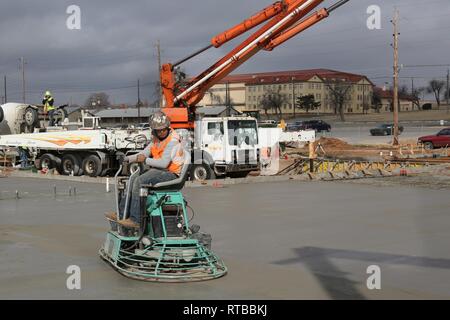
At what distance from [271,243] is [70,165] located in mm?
17683

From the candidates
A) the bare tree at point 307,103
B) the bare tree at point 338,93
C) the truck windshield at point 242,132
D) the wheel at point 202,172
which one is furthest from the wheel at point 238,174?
the bare tree at point 307,103

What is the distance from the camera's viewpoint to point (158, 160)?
29.4 feet

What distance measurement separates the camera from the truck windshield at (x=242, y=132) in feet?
80.9

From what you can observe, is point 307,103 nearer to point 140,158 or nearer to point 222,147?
point 222,147

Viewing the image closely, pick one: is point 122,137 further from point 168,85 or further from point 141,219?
point 141,219

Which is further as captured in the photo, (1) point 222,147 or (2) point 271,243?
(1) point 222,147

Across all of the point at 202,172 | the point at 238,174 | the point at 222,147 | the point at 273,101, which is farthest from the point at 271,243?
the point at 273,101

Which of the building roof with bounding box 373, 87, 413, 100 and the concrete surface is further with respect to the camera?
the building roof with bounding box 373, 87, 413, 100

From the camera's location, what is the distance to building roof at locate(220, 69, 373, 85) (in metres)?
141

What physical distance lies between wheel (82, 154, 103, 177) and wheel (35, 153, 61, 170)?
1.72m

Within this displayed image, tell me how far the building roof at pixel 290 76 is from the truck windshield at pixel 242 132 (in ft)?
368

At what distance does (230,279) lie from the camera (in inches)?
332

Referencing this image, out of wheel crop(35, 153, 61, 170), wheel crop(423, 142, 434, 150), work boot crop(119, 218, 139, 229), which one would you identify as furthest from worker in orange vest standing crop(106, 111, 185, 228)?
wheel crop(423, 142, 434, 150)

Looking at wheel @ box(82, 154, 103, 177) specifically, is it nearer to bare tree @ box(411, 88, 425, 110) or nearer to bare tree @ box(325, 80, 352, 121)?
bare tree @ box(325, 80, 352, 121)
